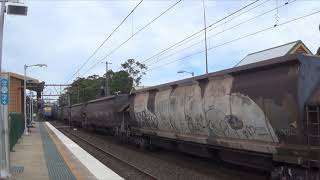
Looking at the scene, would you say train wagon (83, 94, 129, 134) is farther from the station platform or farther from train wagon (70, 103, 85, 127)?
the station platform

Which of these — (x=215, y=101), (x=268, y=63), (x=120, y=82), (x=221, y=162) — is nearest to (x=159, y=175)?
(x=221, y=162)

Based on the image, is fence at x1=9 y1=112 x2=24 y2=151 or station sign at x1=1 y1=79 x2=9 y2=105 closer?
station sign at x1=1 y1=79 x2=9 y2=105

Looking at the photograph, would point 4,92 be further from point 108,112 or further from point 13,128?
point 108,112

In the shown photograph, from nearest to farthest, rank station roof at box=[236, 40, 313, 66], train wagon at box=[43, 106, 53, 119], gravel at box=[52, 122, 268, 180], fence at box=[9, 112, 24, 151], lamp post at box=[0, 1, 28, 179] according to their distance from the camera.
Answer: lamp post at box=[0, 1, 28, 179], gravel at box=[52, 122, 268, 180], fence at box=[9, 112, 24, 151], station roof at box=[236, 40, 313, 66], train wagon at box=[43, 106, 53, 119]

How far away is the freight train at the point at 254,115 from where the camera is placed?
35.6 ft

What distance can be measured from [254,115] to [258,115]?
20 cm

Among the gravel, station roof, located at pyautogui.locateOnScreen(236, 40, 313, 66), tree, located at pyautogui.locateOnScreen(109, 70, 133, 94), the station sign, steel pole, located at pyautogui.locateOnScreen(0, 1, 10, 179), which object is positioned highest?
tree, located at pyautogui.locateOnScreen(109, 70, 133, 94)

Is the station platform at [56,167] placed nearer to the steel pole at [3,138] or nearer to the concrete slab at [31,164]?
the concrete slab at [31,164]

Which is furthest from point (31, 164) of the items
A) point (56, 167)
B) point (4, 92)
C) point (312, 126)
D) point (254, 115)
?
point (312, 126)

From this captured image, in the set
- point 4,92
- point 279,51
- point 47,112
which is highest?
point 279,51

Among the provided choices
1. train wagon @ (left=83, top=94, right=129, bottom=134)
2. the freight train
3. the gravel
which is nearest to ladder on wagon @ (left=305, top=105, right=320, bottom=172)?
the freight train

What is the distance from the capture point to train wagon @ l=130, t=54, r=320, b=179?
10.8m

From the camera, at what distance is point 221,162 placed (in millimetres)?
17281

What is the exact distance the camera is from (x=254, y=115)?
41.5 feet
